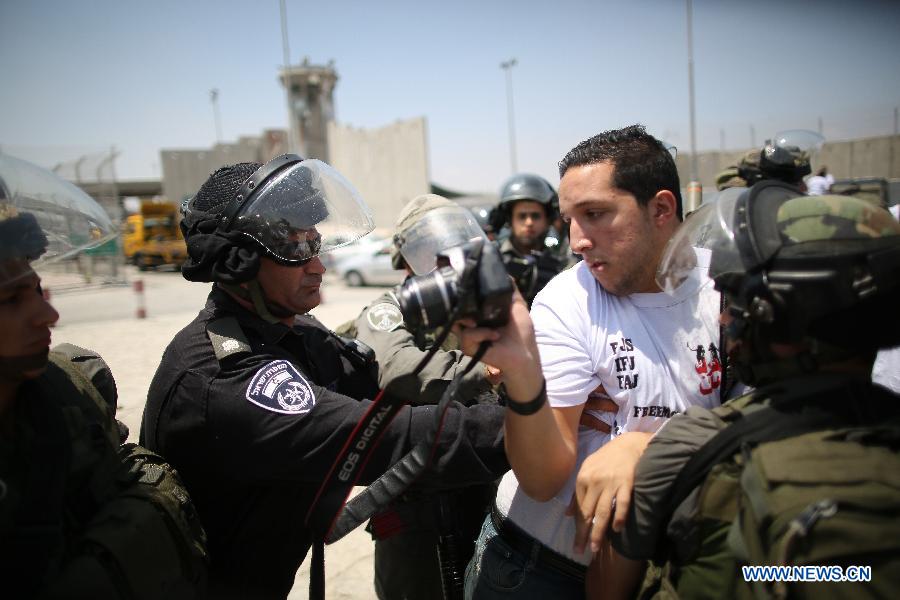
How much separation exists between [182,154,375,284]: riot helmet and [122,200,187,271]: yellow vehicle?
23.8 metres

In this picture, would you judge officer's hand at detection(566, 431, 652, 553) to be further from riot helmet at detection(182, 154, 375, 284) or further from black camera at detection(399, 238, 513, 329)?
riot helmet at detection(182, 154, 375, 284)

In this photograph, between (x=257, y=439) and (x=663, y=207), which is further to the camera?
(x=663, y=207)

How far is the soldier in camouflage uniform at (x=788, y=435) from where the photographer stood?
0.99 m

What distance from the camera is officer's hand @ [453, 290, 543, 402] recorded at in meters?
1.32

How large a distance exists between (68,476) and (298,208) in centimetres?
105

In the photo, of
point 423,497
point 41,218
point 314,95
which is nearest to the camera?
point 41,218

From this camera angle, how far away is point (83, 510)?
53.4 inches

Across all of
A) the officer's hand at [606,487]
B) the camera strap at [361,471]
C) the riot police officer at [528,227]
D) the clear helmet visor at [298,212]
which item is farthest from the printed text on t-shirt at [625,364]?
the riot police officer at [528,227]

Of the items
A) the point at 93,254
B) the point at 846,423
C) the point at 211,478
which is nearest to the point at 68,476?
the point at 211,478

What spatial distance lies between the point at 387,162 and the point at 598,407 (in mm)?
30120

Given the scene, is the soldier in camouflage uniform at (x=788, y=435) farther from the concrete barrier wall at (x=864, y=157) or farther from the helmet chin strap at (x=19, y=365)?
the concrete barrier wall at (x=864, y=157)

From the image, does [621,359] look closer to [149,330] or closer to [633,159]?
[633,159]

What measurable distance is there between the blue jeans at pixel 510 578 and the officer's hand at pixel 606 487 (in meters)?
0.20

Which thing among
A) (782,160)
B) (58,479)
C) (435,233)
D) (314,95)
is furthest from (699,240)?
(314,95)
